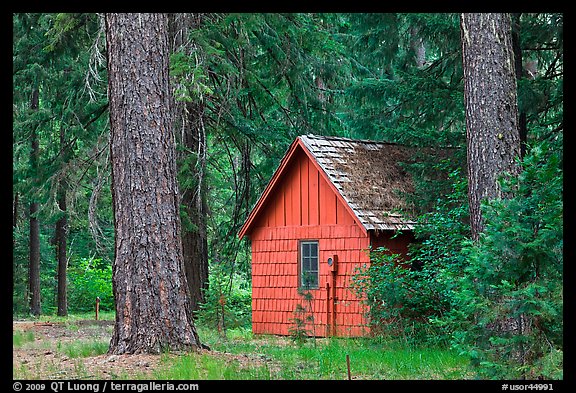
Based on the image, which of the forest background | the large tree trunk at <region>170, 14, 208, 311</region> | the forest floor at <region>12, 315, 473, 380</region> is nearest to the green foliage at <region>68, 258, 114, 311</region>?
the forest background

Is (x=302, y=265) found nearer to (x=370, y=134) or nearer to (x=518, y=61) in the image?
(x=518, y=61)

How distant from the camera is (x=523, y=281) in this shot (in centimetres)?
993

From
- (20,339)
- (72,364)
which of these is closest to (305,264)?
(20,339)

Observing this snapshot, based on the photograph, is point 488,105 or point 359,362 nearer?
point 359,362

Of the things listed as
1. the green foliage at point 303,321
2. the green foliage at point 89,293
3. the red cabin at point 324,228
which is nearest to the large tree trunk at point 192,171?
the red cabin at point 324,228

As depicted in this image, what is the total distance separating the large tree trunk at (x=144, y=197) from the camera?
11.7 metres

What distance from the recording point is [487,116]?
13.3m

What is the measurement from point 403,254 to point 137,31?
9.51m

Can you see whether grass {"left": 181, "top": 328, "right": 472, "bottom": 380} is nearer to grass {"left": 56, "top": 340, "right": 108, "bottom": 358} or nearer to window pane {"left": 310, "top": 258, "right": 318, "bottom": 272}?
grass {"left": 56, "top": 340, "right": 108, "bottom": 358}

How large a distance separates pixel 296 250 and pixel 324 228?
102cm
